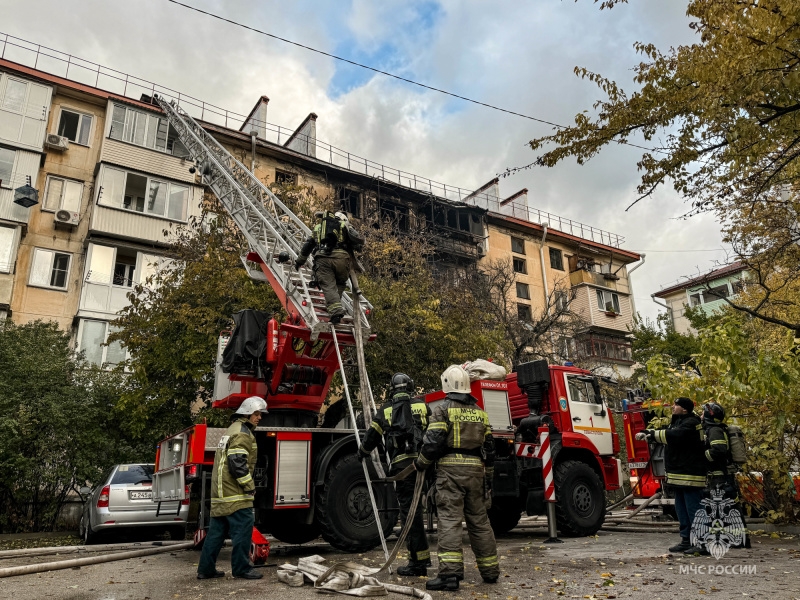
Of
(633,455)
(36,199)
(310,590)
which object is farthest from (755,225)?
(36,199)

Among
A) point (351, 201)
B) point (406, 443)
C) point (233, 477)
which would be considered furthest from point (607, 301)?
point (233, 477)

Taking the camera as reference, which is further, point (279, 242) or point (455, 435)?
point (279, 242)

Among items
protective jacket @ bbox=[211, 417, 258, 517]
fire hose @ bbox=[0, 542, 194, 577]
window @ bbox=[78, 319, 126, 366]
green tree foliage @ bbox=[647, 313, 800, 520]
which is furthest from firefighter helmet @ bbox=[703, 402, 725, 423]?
window @ bbox=[78, 319, 126, 366]

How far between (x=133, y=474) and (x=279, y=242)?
4.85 m

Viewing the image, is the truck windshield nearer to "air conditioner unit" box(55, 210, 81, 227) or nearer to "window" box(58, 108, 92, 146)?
"air conditioner unit" box(55, 210, 81, 227)

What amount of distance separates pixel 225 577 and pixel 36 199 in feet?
55.8

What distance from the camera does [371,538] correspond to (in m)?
7.35

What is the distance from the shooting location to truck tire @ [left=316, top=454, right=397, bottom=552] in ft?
23.3

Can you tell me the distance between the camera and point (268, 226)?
411 inches

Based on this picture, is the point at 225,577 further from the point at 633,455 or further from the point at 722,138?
the point at 633,455

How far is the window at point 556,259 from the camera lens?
109ft

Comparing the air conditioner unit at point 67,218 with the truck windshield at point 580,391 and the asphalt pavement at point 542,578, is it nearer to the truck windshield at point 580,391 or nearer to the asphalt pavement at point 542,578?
the asphalt pavement at point 542,578

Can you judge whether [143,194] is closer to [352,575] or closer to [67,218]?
[67,218]

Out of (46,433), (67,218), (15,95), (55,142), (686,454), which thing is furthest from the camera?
(55,142)
